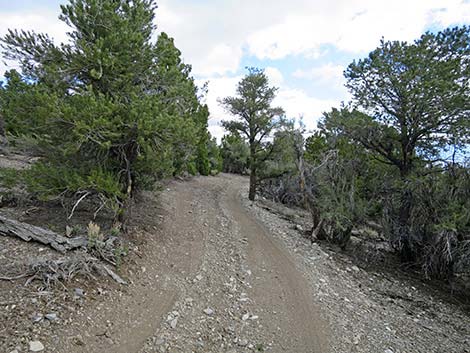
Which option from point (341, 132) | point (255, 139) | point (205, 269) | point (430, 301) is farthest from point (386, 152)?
point (205, 269)

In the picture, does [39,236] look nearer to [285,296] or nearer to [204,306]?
[204,306]

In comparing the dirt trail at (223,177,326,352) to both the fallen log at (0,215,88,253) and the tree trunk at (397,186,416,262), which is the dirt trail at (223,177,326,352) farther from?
the tree trunk at (397,186,416,262)

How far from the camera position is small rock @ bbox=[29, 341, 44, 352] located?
3.21 metres

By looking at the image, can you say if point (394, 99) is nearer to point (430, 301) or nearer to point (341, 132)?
point (341, 132)

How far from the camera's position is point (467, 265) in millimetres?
7438

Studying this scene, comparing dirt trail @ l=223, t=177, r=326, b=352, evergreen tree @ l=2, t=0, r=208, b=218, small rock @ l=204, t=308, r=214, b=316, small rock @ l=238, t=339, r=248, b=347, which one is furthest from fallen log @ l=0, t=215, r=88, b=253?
dirt trail @ l=223, t=177, r=326, b=352

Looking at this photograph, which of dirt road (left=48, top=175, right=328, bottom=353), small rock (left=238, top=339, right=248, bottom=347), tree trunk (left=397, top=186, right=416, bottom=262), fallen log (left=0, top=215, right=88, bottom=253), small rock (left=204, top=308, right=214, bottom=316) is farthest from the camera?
tree trunk (left=397, top=186, right=416, bottom=262)

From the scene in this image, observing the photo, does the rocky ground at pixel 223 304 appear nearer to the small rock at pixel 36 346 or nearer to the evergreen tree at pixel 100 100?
the small rock at pixel 36 346

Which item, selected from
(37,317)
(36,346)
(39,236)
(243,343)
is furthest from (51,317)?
(243,343)

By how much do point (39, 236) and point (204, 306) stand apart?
351cm

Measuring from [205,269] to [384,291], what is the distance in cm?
495

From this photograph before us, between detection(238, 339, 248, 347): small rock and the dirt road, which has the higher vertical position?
the dirt road

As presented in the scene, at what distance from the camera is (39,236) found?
519cm

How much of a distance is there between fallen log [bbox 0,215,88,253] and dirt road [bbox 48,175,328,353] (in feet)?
4.58
